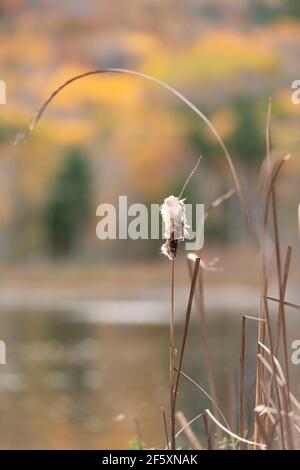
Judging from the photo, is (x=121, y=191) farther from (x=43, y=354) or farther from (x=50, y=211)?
(x=43, y=354)

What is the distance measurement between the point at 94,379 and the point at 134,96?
1018 inches

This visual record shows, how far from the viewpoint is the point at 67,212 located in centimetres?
2762

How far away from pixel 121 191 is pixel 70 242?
2830mm

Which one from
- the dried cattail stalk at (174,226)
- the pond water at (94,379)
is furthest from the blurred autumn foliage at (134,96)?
the dried cattail stalk at (174,226)

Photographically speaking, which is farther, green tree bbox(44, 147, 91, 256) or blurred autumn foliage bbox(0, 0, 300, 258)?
blurred autumn foliage bbox(0, 0, 300, 258)

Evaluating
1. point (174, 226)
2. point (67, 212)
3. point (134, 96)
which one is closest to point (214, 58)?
point (134, 96)

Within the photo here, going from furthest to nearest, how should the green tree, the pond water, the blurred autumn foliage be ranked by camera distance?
the blurred autumn foliage < the green tree < the pond water

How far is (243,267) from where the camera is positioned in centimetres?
2408

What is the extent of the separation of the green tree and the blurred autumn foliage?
0.08 meters

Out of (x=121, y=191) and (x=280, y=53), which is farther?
(x=280, y=53)

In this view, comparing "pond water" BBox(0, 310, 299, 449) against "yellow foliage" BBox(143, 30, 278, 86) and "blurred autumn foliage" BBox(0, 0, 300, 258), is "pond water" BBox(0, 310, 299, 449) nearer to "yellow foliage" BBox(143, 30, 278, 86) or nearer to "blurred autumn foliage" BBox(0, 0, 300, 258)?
"blurred autumn foliage" BBox(0, 0, 300, 258)

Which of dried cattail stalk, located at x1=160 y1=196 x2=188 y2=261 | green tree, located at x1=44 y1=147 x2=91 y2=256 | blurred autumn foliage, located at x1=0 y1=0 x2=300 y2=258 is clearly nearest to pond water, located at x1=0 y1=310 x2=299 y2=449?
dried cattail stalk, located at x1=160 y1=196 x2=188 y2=261

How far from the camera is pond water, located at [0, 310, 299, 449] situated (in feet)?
16.6
